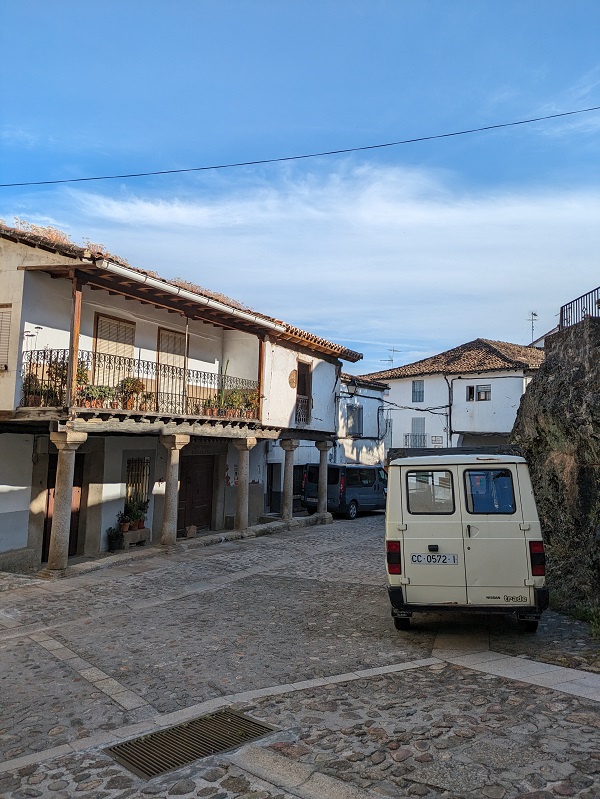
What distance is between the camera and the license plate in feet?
23.3

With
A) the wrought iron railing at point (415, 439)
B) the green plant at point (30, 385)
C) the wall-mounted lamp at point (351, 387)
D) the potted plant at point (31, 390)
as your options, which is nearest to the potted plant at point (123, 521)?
the potted plant at point (31, 390)

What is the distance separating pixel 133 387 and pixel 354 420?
62.8ft

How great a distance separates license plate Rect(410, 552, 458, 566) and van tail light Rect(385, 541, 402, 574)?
0.53 ft

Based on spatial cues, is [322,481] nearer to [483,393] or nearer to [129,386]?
[129,386]

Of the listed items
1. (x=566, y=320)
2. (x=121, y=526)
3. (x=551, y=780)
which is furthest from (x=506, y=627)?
(x=121, y=526)

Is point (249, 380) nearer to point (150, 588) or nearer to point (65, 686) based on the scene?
point (150, 588)

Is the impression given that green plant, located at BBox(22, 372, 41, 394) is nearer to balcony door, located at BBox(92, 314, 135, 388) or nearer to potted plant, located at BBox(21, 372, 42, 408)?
potted plant, located at BBox(21, 372, 42, 408)

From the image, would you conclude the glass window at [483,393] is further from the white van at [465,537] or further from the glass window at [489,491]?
the glass window at [489,491]

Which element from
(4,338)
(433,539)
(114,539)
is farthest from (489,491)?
(114,539)

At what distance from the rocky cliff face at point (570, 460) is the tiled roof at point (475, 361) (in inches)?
971

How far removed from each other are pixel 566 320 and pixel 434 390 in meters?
25.7

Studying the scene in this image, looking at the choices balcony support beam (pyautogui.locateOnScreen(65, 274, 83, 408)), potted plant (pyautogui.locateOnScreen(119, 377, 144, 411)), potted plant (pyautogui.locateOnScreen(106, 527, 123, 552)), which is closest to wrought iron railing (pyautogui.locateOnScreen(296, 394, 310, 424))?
potted plant (pyautogui.locateOnScreen(106, 527, 123, 552))

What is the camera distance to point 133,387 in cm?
1376

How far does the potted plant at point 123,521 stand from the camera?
15531 millimetres
